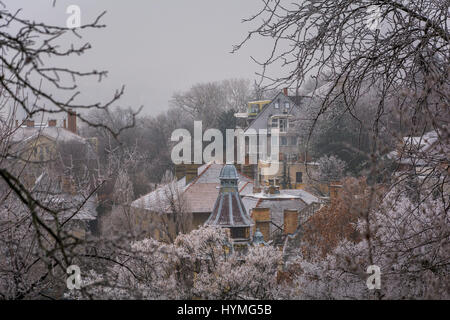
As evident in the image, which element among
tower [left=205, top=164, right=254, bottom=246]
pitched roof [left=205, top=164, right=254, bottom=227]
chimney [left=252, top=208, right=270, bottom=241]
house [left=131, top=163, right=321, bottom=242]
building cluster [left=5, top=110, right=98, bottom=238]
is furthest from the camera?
chimney [left=252, top=208, right=270, bottom=241]

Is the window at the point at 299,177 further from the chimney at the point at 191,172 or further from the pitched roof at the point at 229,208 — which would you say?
the pitched roof at the point at 229,208

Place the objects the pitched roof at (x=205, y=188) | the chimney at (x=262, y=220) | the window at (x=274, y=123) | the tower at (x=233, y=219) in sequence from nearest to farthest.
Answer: the tower at (x=233, y=219)
the chimney at (x=262, y=220)
the pitched roof at (x=205, y=188)
the window at (x=274, y=123)

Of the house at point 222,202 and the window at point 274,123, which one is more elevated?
the window at point 274,123

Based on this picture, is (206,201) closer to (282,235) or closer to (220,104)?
(282,235)

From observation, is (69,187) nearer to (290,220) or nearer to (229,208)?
(229,208)

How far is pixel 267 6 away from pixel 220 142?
1190 inches

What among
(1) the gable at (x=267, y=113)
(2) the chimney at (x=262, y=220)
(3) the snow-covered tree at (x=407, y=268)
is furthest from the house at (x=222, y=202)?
(3) the snow-covered tree at (x=407, y=268)
